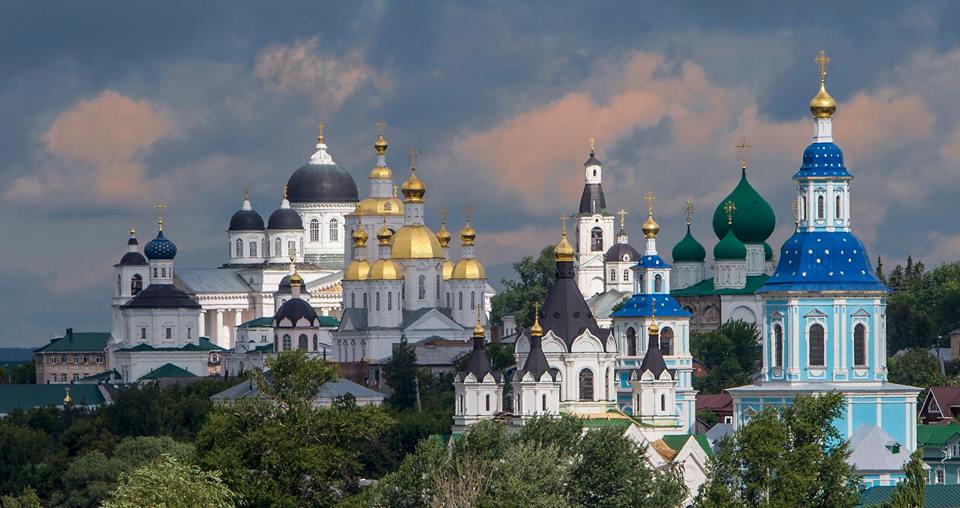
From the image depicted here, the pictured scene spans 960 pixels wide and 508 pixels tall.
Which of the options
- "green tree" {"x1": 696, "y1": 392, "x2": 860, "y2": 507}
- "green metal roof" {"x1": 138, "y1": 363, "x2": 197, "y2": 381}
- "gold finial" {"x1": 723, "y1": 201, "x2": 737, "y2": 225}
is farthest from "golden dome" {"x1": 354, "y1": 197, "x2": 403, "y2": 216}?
"green tree" {"x1": 696, "y1": 392, "x2": 860, "y2": 507}

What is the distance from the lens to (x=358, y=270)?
102 metres

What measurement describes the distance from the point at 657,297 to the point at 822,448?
23.8 m

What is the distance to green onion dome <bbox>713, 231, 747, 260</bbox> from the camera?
98.6 m

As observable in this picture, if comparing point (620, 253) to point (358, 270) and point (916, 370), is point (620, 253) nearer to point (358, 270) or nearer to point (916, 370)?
point (358, 270)

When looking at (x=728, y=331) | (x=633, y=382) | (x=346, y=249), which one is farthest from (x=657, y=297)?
(x=346, y=249)

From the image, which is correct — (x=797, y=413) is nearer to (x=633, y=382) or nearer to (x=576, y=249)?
(x=633, y=382)

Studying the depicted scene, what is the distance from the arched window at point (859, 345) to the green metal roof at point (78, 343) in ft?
216

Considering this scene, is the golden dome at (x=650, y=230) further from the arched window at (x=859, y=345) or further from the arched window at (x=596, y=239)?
the arched window at (x=596, y=239)

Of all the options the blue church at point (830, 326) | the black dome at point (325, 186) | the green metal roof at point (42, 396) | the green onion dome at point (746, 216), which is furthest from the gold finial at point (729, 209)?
the blue church at point (830, 326)

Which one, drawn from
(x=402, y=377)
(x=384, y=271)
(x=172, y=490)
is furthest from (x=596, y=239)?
(x=172, y=490)

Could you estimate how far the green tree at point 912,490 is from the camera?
47.7 meters

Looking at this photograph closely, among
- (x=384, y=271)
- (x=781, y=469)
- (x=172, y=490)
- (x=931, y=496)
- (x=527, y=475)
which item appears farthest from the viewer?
(x=384, y=271)

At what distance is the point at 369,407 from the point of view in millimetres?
50062

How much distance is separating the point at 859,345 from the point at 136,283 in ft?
212
